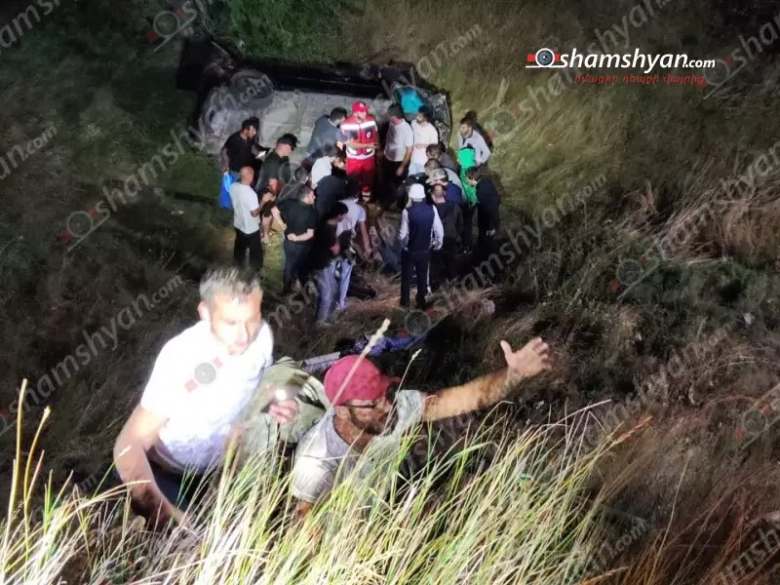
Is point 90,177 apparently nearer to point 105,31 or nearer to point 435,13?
point 105,31

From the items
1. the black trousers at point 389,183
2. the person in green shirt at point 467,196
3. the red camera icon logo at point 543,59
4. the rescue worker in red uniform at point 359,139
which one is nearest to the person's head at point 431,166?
the person in green shirt at point 467,196

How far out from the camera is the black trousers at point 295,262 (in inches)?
224

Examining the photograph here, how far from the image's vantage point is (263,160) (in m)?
6.12

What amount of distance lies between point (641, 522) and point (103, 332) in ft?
14.0

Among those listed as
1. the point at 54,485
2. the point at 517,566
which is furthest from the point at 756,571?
the point at 54,485

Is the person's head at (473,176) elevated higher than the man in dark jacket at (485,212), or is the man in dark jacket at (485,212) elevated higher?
the person's head at (473,176)

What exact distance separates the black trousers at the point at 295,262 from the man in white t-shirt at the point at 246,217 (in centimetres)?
29

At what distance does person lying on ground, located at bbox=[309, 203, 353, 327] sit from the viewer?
19.0 feet

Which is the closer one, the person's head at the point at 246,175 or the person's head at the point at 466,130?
the person's head at the point at 246,175

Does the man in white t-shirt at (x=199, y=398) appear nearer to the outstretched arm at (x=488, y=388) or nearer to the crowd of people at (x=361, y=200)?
the outstretched arm at (x=488, y=388)

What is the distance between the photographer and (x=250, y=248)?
5.90m

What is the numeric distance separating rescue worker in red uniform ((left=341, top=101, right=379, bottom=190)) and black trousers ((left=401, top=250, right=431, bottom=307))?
117cm

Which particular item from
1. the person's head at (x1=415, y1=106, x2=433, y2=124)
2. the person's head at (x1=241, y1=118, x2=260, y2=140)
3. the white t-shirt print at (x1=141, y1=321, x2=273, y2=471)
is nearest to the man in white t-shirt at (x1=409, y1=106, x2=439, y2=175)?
the person's head at (x1=415, y1=106, x2=433, y2=124)

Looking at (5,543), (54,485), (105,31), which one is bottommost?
(54,485)
